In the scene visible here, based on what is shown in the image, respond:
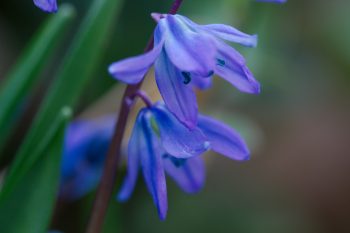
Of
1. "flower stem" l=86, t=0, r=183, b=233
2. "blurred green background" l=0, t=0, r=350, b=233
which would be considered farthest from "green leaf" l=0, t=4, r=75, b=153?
"blurred green background" l=0, t=0, r=350, b=233

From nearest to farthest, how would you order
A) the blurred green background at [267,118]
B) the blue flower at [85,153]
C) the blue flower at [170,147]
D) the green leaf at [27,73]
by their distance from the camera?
the blue flower at [170,147], the green leaf at [27,73], the blue flower at [85,153], the blurred green background at [267,118]

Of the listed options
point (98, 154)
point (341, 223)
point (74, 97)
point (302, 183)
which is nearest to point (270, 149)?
point (302, 183)

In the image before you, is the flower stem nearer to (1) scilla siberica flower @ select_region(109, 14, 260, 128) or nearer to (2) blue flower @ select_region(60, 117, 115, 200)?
(1) scilla siberica flower @ select_region(109, 14, 260, 128)

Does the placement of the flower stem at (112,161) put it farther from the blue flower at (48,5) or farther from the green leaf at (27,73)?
the green leaf at (27,73)

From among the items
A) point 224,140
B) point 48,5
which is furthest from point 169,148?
point 48,5

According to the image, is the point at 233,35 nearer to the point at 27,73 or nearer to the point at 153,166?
the point at 153,166

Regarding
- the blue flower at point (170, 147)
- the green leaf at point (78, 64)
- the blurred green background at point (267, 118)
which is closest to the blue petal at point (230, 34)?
the blue flower at point (170, 147)

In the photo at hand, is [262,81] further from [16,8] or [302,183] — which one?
[16,8]
